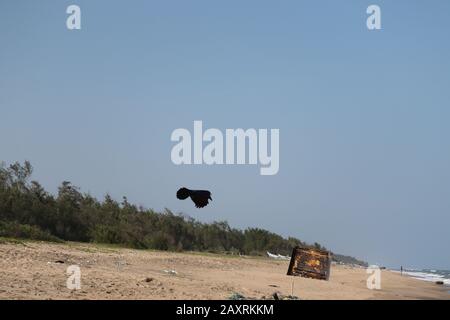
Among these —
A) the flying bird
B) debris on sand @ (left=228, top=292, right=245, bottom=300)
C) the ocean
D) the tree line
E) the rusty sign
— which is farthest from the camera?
the ocean

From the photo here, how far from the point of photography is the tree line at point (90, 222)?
30422mm

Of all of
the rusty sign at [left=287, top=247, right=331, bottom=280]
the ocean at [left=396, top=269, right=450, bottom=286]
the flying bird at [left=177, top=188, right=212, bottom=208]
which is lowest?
the ocean at [left=396, top=269, right=450, bottom=286]

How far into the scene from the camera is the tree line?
30422 millimetres

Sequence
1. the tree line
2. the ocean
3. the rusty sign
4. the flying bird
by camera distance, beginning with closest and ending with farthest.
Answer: the flying bird, the rusty sign, the tree line, the ocean

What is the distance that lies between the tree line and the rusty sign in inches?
520

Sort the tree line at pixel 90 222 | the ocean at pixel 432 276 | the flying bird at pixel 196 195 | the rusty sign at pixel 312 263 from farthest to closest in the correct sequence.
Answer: the ocean at pixel 432 276 → the tree line at pixel 90 222 → the rusty sign at pixel 312 263 → the flying bird at pixel 196 195

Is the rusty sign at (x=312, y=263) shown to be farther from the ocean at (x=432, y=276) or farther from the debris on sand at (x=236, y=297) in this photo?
the ocean at (x=432, y=276)

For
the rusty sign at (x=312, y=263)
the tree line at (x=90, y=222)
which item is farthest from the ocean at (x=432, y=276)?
the rusty sign at (x=312, y=263)

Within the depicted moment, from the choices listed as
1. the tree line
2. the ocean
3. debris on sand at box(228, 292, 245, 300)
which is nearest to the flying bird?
debris on sand at box(228, 292, 245, 300)

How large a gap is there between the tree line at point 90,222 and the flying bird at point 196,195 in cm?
1823

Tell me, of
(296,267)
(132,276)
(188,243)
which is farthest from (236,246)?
(132,276)

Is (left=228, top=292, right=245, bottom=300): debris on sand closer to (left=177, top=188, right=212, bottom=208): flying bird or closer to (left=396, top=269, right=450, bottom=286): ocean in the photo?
(left=177, top=188, right=212, bottom=208): flying bird

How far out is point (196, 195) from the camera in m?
9.05
